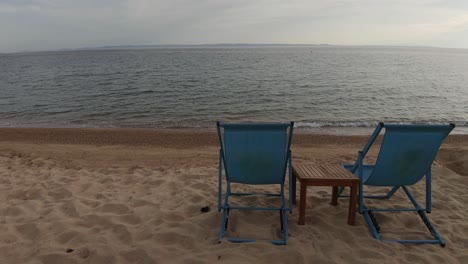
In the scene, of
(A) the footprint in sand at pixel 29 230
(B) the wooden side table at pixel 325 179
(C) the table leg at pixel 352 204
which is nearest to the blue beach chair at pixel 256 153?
(B) the wooden side table at pixel 325 179

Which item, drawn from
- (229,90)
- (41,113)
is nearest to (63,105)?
(41,113)

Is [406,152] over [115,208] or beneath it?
over

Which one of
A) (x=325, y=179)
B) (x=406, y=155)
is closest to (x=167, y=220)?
(x=325, y=179)

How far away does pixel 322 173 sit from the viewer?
3713mm

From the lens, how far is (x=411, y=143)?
3.37m

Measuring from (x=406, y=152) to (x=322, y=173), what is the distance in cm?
87

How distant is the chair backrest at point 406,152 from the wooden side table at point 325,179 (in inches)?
9.0

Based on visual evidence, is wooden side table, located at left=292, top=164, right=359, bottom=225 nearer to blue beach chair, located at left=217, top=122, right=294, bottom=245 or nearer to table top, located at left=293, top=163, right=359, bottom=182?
table top, located at left=293, top=163, right=359, bottom=182

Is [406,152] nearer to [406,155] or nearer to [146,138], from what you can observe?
[406,155]

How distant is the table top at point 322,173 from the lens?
138 inches

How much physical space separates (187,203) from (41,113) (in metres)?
13.7

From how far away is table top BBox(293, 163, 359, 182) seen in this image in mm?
3493

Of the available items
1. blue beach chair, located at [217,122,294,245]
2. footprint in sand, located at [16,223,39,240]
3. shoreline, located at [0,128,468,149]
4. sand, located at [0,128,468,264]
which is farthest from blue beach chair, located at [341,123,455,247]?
shoreline, located at [0,128,468,149]

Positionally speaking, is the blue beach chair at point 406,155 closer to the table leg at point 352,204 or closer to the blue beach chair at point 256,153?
the table leg at point 352,204
